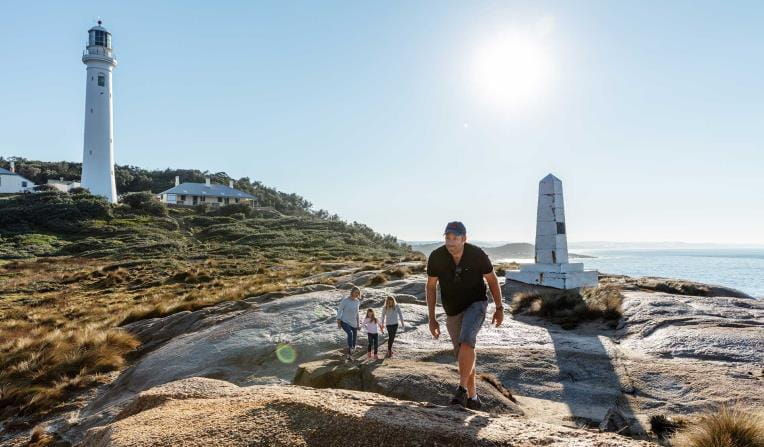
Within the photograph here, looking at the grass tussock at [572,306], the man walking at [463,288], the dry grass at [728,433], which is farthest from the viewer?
the grass tussock at [572,306]

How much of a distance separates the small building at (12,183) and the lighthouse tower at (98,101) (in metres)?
25.9

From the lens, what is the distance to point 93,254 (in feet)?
134

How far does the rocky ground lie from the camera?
11.8 ft

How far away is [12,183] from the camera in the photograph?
77.6 metres

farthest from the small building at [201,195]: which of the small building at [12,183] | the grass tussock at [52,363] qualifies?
the grass tussock at [52,363]

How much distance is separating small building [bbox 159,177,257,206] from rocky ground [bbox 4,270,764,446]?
66861 millimetres

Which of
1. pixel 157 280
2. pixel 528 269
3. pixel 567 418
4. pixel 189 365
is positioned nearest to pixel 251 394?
pixel 567 418

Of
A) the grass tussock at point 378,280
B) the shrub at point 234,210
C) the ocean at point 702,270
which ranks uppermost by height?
the shrub at point 234,210

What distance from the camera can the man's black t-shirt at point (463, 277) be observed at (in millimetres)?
5184

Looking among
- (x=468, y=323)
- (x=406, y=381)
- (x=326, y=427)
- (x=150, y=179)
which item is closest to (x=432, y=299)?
(x=468, y=323)

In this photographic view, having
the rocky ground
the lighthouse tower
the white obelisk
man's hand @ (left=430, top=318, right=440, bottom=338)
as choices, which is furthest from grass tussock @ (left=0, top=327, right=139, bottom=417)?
the lighthouse tower

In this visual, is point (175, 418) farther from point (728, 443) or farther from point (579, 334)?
point (579, 334)

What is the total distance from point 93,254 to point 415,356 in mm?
40142

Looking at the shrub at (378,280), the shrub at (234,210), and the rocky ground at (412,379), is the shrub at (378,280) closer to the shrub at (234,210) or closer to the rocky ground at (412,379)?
the rocky ground at (412,379)
